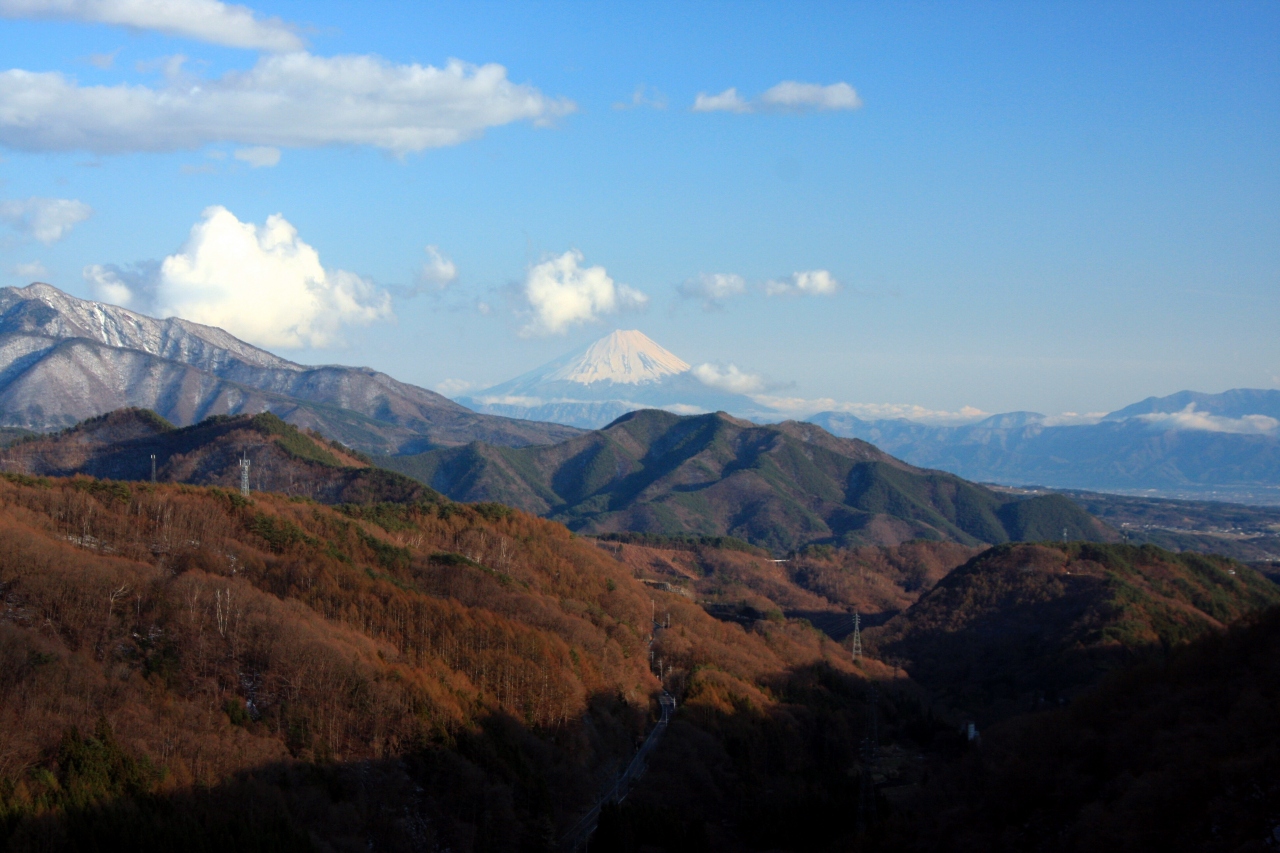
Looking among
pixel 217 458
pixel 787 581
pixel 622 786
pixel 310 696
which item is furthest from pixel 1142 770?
pixel 217 458

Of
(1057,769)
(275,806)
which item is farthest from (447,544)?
(1057,769)

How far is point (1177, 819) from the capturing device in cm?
3819

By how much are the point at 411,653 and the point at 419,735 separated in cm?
1117

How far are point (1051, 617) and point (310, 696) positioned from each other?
292 ft

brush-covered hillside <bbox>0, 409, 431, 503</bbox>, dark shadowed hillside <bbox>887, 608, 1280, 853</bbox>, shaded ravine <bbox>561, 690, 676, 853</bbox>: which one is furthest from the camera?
brush-covered hillside <bbox>0, 409, 431, 503</bbox>

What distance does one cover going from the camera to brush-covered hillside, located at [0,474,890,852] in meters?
44.9

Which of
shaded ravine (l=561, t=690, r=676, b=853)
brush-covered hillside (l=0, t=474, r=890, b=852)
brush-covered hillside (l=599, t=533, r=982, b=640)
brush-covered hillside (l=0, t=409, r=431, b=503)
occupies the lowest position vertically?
brush-covered hillside (l=599, t=533, r=982, b=640)

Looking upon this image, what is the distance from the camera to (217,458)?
165125mm

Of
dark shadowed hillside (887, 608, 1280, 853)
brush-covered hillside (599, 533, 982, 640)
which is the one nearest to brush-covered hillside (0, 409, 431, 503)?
brush-covered hillside (599, 533, 982, 640)

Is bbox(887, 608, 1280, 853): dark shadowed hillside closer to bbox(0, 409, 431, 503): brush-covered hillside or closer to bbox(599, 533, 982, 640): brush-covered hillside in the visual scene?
bbox(599, 533, 982, 640): brush-covered hillside

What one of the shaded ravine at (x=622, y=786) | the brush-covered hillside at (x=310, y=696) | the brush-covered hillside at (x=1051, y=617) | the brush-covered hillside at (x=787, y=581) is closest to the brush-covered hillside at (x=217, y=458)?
the brush-covered hillside at (x=787, y=581)

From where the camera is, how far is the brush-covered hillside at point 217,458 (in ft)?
505

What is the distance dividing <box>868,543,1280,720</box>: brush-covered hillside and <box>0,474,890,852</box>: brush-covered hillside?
1958 centimetres

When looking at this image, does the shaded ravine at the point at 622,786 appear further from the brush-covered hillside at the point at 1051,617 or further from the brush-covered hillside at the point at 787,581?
the brush-covered hillside at the point at 787,581
